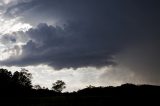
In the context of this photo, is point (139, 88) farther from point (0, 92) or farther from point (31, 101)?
point (0, 92)

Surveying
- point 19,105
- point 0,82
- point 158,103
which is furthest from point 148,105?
point 0,82

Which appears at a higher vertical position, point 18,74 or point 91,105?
point 18,74

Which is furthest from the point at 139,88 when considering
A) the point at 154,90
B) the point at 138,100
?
the point at 138,100

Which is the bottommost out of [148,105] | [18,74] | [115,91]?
[148,105]

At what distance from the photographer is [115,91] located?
111 metres

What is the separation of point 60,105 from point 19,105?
50.6 feet

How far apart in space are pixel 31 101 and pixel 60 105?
731 inches

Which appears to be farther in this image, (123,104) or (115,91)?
(115,91)

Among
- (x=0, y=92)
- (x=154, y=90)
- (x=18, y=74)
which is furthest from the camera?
(x=18, y=74)

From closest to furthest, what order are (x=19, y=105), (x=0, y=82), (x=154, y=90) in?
(x=19, y=105) < (x=154, y=90) < (x=0, y=82)

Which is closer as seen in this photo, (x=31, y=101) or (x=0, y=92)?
(x=31, y=101)

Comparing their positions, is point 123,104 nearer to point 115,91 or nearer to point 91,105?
point 91,105

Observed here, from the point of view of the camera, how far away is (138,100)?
87.6 metres

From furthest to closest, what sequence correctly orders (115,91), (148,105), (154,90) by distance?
(115,91)
(154,90)
(148,105)
